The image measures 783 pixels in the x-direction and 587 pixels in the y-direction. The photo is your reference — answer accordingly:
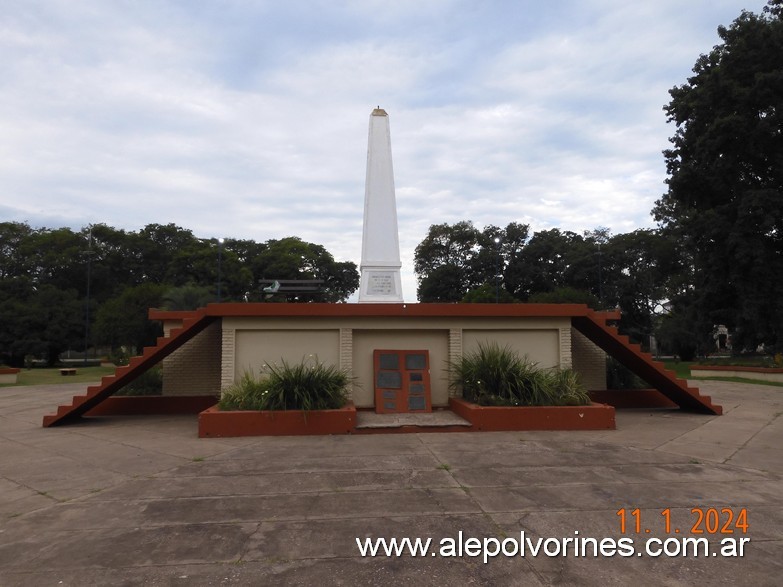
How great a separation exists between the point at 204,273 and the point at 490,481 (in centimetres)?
5742

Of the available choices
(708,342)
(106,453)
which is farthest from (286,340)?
(708,342)

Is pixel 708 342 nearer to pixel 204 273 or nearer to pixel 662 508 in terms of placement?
pixel 662 508

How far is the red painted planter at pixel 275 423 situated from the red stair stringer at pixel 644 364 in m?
6.62

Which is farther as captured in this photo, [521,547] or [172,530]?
[172,530]

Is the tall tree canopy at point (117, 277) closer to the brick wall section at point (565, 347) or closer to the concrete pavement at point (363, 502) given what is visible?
the brick wall section at point (565, 347)

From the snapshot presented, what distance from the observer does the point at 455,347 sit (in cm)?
1252

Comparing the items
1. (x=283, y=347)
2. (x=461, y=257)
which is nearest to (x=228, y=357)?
(x=283, y=347)

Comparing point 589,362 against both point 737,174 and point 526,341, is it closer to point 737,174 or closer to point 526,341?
point 526,341

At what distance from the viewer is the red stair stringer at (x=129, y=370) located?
11.3 metres

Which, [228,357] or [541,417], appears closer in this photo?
Result: [541,417]

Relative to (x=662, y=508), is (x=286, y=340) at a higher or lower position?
higher

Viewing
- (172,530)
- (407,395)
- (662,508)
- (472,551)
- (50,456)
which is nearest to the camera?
(472,551)

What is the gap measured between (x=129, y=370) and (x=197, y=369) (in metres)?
2.76

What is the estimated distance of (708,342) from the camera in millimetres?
31812
